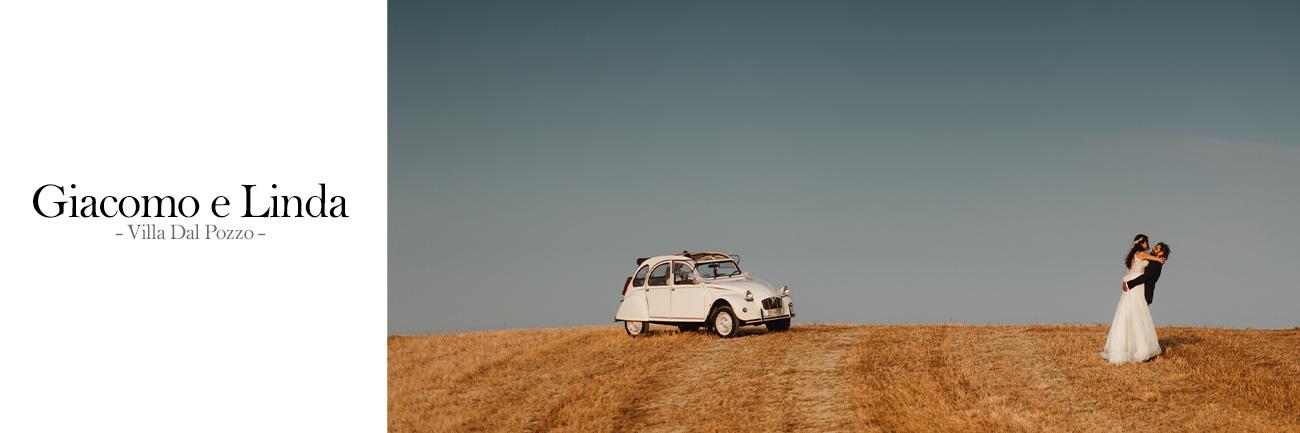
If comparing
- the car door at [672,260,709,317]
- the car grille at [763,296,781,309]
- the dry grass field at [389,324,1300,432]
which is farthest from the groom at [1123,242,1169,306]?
the car door at [672,260,709,317]

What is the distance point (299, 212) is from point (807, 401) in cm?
889

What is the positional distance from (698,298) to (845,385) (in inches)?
219

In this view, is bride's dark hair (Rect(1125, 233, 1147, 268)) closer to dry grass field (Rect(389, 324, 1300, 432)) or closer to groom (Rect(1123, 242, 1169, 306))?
groom (Rect(1123, 242, 1169, 306))

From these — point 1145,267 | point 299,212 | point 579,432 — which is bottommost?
point 579,432

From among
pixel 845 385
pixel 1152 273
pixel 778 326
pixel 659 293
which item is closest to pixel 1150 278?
pixel 1152 273

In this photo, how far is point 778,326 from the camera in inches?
890

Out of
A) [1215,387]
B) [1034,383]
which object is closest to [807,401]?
[1034,383]

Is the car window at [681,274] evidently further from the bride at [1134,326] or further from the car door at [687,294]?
the bride at [1134,326]

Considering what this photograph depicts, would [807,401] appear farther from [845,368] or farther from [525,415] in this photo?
[525,415]

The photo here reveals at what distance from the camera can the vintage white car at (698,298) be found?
21047mm

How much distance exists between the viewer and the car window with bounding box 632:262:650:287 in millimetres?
22228

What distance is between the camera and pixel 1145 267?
18.0 m

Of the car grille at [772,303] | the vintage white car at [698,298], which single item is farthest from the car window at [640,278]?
the car grille at [772,303]

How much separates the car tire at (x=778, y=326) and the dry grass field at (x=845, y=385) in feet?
1.49
